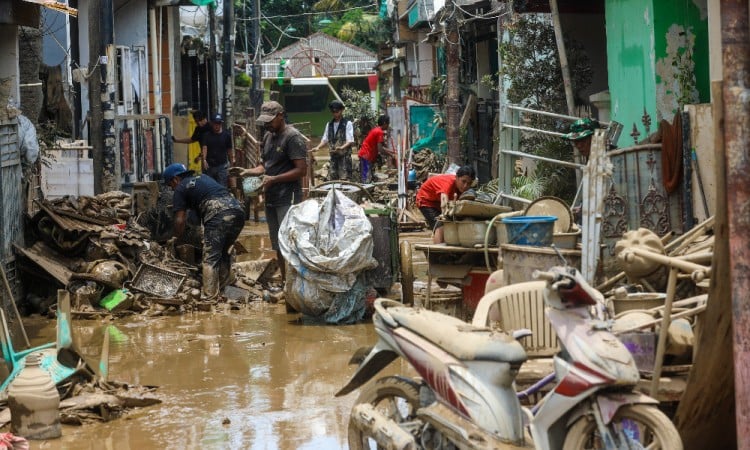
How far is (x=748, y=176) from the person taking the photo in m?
4.91

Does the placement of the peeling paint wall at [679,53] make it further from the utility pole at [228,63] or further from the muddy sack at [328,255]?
the utility pole at [228,63]

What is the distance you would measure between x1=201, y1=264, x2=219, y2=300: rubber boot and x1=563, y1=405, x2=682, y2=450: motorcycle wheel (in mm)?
7714

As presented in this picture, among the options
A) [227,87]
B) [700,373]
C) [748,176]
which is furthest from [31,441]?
[227,87]

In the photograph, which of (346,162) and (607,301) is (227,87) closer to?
(346,162)

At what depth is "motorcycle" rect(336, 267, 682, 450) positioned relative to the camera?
16.4 feet

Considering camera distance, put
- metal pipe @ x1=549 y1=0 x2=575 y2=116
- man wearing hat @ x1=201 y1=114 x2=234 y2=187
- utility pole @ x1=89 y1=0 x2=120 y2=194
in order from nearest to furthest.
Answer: metal pipe @ x1=549 y1=0 x2=575 y2=116
utility pole @ x1=89 y1=0 x2=120 y2=194
man wearing hat @ x1=201 y1=114 x2=234 y2=187

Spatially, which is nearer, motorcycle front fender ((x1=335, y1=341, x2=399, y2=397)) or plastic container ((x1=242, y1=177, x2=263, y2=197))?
motorcycle front fender ((x1=335, y1=341, x2=399, y2=397))

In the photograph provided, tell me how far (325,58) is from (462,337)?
186 feet

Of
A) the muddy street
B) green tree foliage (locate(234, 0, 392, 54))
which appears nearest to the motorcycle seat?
the muddy street

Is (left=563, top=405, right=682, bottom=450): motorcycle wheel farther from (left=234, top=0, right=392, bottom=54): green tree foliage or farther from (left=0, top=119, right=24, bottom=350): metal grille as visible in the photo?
(left=234, top=0, right=392, bottom=54): green tree foliage

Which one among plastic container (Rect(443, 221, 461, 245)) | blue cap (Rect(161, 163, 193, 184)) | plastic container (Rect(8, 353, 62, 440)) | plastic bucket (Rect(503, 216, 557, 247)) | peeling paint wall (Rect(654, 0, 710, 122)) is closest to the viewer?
plastic container (Rect(8, 353, 62, 440))

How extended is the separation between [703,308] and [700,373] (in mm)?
398

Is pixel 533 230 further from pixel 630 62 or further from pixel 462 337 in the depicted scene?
pixel 630 62

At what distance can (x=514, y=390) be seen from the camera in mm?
5449
